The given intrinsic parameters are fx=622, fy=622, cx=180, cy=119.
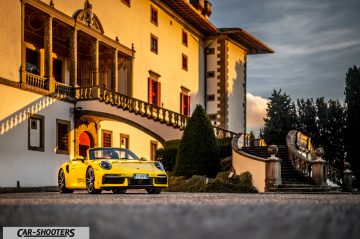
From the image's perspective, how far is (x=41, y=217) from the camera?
4.53 m

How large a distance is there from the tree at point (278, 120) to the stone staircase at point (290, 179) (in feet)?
49.0

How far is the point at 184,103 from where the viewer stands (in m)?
41.8

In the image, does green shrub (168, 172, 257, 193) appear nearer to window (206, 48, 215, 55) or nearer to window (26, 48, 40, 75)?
window (26, 48, 40, 75)

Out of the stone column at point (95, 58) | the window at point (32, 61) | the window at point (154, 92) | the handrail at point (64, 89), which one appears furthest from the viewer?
the window at point (154, 92)

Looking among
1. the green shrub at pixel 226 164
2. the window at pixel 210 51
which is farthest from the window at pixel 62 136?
the window at pixel 210 51

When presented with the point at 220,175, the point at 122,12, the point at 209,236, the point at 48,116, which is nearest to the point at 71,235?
the point at 209,236

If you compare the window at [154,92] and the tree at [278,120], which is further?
the tree at [278,120]

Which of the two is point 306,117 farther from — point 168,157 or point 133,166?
point 133,166

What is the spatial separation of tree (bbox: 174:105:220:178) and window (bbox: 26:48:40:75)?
27.1 ft

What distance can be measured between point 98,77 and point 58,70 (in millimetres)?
1990

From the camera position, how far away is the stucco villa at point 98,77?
2492 cm

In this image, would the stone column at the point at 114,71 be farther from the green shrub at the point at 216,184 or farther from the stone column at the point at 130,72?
the green shrub at the point at 216,184

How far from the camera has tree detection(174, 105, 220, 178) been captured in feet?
77.0

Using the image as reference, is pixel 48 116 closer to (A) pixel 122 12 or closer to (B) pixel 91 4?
(B) pixel 91 4
